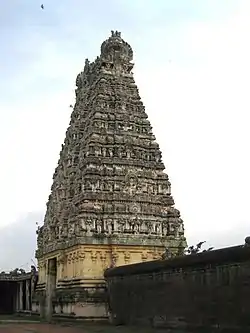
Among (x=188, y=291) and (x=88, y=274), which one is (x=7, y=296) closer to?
(x=88, y=274)

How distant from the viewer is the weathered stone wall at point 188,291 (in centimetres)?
1816

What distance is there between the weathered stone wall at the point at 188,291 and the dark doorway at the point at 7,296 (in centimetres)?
2662

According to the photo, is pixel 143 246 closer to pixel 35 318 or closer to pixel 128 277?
pixel 128 277

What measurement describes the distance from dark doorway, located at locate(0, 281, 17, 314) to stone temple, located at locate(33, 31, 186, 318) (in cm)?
1513

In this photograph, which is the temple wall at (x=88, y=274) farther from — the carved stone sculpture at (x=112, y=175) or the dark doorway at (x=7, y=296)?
the dark doorway at (x=7, y=296)

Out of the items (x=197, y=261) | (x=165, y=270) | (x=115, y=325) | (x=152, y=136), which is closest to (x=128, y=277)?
(x=115, y=325)

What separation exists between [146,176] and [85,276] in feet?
24.5

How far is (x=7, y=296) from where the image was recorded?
180ft

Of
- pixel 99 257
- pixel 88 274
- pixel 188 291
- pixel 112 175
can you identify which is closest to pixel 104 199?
pixel 112 175

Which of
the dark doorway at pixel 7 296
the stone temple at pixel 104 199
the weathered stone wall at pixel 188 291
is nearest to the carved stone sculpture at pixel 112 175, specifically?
the stone temple at pixel 104 199

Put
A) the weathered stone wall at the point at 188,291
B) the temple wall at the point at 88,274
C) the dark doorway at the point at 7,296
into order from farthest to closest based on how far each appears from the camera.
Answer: the dark doorway at the point at 7,296 < the temple wall at the point at 88,274 < the weathered stone wall at the point at 188,291

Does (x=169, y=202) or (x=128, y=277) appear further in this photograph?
(x=169, y=202)

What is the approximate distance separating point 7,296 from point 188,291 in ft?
122

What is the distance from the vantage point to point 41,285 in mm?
38719
